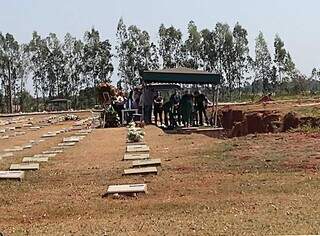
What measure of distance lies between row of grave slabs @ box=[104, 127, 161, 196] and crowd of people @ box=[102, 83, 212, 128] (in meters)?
7.05

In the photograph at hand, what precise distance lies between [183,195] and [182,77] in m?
15.9

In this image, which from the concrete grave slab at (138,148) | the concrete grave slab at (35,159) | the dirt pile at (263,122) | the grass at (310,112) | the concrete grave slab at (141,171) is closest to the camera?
the concrete grave slab at (141,171)

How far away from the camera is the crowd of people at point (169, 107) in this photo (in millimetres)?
24188

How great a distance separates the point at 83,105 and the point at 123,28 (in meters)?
9.76

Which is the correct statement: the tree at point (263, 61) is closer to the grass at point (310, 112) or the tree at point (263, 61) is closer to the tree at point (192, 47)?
the tree at point (192, 47)

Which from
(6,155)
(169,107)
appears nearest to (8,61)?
(169,107)

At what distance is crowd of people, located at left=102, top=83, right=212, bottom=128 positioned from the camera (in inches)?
952

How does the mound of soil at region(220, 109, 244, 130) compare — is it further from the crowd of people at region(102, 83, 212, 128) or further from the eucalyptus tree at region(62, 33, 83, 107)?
the eucalyptus tree at region(62, 33, 83, 107)

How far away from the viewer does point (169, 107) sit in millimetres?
25688

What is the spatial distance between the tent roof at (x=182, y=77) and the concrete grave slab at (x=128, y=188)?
15.0 metres

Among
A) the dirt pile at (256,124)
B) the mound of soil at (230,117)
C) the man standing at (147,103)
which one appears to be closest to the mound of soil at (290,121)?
the dirt pile at (256,124)

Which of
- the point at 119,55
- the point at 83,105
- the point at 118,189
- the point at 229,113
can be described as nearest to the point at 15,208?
the point at 118,189

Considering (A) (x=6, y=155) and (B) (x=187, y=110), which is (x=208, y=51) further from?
(A) (x=6, y=155)

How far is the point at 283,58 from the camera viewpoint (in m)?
71.0
